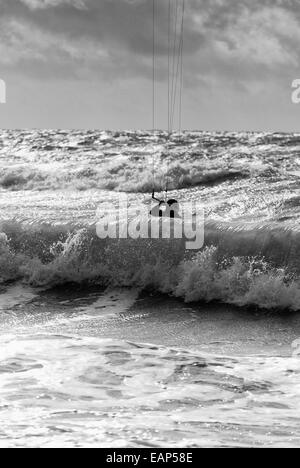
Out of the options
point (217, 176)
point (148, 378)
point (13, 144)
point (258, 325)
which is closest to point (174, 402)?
point (148, 378)

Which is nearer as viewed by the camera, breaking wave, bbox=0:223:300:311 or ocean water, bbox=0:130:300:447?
ocean water, bbox=0:130:300:447

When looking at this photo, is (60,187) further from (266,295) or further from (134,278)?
(266,295)

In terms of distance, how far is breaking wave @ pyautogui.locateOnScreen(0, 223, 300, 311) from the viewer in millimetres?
10914

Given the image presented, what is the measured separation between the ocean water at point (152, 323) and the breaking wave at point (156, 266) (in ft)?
→ 0.07

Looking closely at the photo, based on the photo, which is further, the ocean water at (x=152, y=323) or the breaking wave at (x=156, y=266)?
the breaking wave at (x=156, y=266)

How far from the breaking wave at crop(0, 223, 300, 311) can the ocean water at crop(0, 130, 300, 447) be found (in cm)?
2

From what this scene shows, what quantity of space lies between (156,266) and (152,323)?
7.03ft

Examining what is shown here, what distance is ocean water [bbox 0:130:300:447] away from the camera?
5.76 metres

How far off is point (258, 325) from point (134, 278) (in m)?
3.07

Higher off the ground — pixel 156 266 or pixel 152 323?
pixel 156 266

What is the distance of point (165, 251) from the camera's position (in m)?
12.5

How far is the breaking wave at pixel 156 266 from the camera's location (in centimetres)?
1091

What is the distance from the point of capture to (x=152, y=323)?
10312 mm

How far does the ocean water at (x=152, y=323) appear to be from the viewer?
18.9 ft
